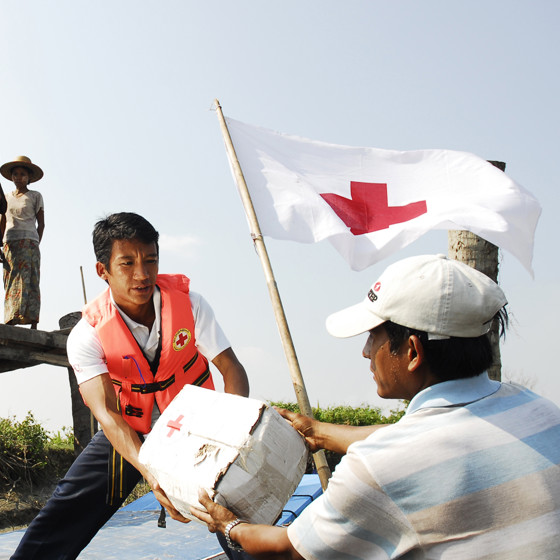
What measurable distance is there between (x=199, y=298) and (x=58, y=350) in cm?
472

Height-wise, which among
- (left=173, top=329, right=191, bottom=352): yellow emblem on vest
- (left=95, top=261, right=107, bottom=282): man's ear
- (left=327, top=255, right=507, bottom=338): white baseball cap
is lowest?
(left=173, top=329, right=191, bottom=352): yellow emblem on vest

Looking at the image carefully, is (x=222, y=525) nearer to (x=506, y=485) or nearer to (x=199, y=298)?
(x=506, y=485)

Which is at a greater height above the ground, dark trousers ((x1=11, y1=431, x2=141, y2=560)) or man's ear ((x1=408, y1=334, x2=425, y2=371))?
man's ear ((x1=408, y1=334, x2=425, y2=371))

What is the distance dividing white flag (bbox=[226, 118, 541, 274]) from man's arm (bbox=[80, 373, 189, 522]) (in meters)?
1.45

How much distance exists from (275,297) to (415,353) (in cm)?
165

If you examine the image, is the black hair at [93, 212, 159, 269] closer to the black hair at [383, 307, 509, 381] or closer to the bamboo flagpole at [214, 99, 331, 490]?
the bamboo flagpole at [214, 99, 331, 490]

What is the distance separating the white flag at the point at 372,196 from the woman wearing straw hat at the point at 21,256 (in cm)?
342

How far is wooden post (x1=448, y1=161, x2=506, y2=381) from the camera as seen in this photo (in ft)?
18.4

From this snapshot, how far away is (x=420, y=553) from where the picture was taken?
1.58m

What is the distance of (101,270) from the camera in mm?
3236

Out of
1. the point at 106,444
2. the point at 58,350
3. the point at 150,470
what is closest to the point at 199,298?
the point at 106,444

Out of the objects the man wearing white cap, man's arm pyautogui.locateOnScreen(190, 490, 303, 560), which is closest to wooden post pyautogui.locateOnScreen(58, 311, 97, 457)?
man's arm pyautogui.locateOnScreen(190, 490, 303, 560)

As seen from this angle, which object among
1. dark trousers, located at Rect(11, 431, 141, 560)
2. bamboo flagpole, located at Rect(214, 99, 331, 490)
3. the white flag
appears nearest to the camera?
bamboo flagpole, located at Rect(214, 99, 331, 490)

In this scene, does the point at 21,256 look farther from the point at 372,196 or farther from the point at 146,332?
the point at 146,332
